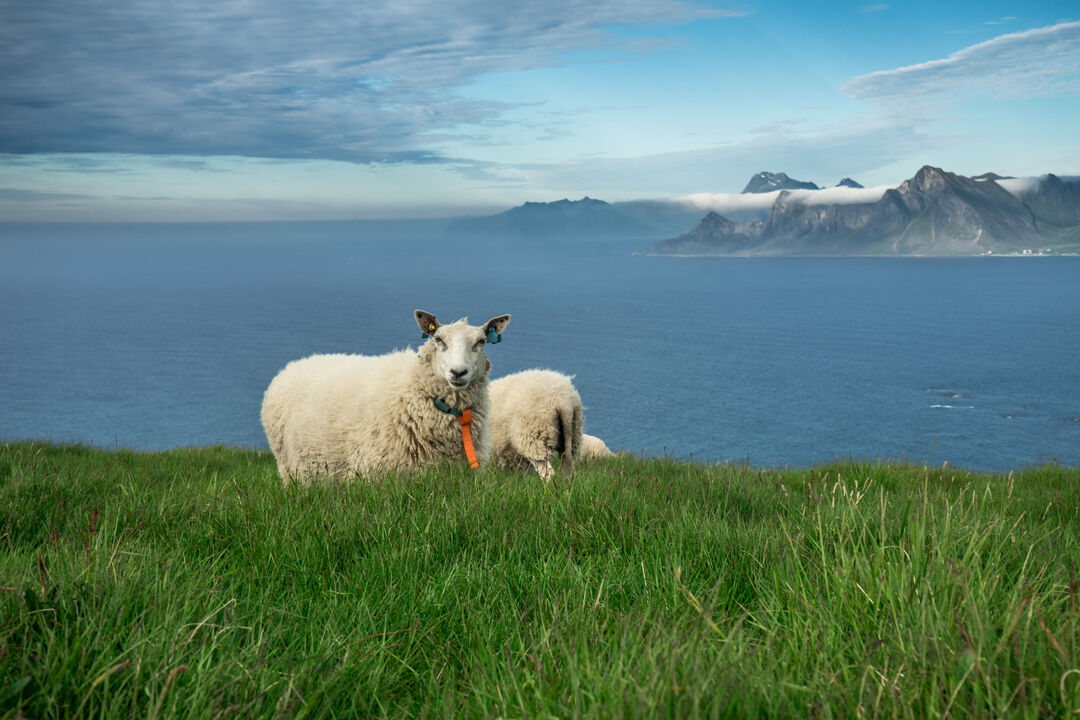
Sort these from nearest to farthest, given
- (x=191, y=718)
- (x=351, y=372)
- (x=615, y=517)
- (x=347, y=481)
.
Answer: (x=191, y=718), (x=615, y=517), (x=347, y=481), (x=351, y=372)

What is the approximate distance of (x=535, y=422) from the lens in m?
11.1

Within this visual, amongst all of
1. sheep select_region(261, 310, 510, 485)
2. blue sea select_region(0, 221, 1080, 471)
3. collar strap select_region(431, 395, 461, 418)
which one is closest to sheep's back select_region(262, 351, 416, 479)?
sheep select_region(261, 310, 510, 485)

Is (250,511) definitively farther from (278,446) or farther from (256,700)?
(278,446)

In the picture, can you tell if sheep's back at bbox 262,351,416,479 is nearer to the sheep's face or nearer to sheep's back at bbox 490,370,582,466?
the sheep's face

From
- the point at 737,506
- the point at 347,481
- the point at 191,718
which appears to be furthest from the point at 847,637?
the point at 347,481

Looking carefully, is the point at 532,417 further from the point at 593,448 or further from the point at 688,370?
the point at 688,370

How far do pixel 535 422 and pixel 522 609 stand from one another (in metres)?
7.89

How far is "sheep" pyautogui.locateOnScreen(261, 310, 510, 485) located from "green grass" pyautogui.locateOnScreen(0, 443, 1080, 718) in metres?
2.96

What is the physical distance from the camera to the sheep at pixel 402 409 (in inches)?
325

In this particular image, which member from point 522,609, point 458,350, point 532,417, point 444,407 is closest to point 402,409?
point 444,407

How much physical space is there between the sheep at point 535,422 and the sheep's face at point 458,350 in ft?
8.08

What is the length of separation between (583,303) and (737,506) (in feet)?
593

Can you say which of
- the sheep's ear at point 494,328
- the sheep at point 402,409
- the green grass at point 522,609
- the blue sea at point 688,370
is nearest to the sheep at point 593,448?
the sheep's ear at point 494,328

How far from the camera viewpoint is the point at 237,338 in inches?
5546
